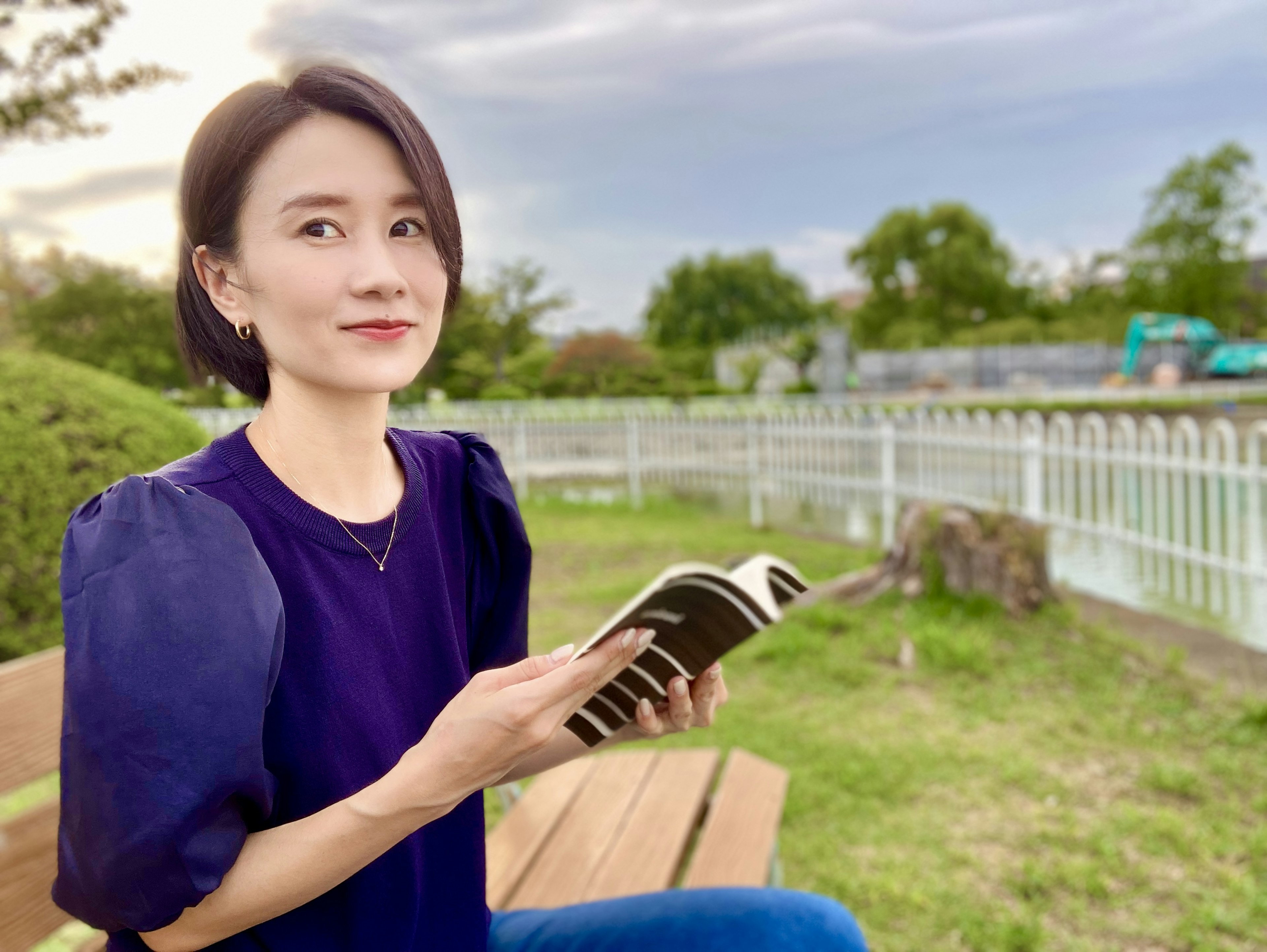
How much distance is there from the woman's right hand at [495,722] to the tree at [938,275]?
3852 cm

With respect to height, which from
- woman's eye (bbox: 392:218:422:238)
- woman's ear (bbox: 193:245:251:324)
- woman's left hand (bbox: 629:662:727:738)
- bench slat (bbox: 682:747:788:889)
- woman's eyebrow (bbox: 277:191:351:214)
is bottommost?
bench slat (bbox: 682:747:788:889)

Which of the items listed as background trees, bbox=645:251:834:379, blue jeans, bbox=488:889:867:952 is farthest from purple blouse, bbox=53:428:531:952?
background trees, bbox=645:251:834:379

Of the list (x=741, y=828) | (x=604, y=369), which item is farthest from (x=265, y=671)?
(x=604, y=369)

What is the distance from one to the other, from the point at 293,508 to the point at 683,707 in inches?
18.7

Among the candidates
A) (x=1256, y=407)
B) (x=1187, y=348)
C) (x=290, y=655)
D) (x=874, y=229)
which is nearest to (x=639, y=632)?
(x=290, y=655)

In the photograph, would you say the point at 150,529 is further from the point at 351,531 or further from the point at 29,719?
the point at 29,719

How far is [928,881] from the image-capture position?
258 cm

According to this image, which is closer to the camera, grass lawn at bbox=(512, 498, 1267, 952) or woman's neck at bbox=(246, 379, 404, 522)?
woman's neck at bbox=(246, 379, 404, 522)

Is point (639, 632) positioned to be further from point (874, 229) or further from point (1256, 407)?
point (874, 229)

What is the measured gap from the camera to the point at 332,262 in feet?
3.03

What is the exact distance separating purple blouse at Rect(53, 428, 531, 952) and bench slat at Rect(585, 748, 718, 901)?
2.20ft

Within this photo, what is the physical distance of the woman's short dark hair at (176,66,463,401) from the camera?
0.91 m

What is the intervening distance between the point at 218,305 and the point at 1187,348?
111 feet

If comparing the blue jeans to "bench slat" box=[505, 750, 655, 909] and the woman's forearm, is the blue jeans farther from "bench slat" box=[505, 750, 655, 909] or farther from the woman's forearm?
the woman's forearm
